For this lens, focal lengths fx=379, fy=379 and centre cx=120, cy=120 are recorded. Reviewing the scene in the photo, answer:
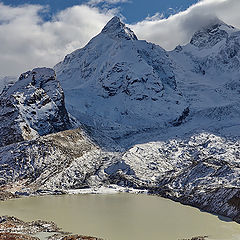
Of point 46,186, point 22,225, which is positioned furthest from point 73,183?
point 22,225

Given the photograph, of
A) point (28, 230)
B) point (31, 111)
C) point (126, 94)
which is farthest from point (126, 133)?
point (28, 230)

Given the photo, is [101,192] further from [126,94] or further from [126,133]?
[126,94]

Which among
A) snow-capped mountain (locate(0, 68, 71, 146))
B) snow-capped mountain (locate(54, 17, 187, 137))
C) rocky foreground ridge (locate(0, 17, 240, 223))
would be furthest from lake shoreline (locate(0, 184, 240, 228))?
snow-capped mountain (locate(54, 17, 187, 137))

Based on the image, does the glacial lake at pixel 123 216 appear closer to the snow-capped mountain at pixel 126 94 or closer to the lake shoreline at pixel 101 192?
the lake shoreline at pixel 101 192

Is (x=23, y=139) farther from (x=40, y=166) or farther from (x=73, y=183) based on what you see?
(x=73, y=183)

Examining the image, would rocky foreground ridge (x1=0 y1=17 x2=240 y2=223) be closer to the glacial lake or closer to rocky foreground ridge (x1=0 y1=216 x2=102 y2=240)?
the glacial lake

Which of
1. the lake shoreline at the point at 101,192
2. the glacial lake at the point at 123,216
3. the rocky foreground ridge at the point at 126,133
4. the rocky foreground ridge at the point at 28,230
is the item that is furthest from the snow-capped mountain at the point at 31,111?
the rocky foreground ridge at the point at 28,230
